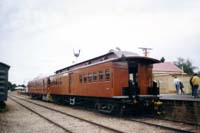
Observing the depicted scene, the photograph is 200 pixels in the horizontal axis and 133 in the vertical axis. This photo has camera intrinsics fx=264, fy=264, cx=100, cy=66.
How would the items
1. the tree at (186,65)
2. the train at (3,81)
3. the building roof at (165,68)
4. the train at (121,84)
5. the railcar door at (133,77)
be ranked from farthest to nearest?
the tree at (186,65) < the building roof at (165,68) < the train at (3,81) < the railcar door at (133,77) < the train at (121,84)

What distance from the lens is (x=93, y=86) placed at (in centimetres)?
1499

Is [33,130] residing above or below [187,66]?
below

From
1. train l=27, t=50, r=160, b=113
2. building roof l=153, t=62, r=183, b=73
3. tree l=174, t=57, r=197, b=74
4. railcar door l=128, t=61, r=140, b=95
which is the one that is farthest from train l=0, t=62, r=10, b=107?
tree l=174, t=57, r=197, b=74

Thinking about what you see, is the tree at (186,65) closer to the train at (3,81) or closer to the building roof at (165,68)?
the building roof at (165,68)

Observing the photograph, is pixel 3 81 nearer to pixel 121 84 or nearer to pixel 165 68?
pixel 121 84

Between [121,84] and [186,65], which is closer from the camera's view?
[121,84]

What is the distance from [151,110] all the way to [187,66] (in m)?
83.1

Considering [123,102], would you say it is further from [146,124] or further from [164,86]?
[164,86]

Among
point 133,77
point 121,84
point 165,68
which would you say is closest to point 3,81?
point 121,84

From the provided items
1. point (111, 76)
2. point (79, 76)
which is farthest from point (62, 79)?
point (111, 76)

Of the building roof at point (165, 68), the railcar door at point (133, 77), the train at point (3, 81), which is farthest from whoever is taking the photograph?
the building roof at point (165, 68)

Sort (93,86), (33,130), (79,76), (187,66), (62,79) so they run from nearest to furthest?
(33,130) < (93,86) < (79,76) < (62,79) < (187,66)

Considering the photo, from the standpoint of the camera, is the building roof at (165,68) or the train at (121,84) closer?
the train at (121,84)

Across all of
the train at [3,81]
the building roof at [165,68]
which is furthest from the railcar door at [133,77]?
the building roof at [165,68]
